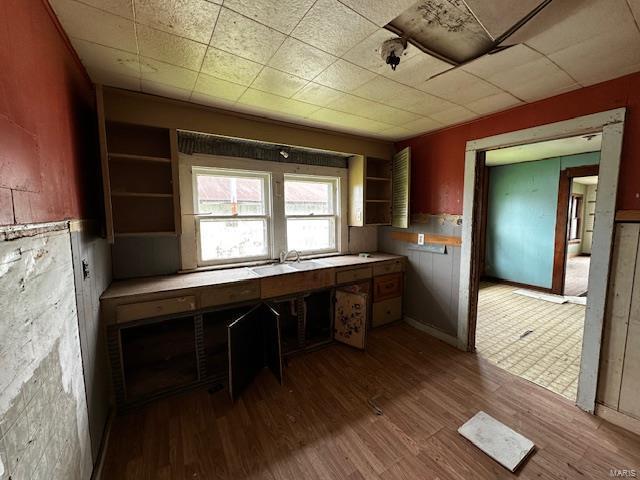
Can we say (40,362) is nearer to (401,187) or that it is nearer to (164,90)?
(164,90)

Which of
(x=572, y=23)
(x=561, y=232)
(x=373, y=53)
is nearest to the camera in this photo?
(x=572, y=23)

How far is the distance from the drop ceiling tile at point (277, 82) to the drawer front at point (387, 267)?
2048 millimetres

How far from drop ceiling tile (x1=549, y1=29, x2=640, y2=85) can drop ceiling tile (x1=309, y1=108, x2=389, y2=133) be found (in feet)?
4.71

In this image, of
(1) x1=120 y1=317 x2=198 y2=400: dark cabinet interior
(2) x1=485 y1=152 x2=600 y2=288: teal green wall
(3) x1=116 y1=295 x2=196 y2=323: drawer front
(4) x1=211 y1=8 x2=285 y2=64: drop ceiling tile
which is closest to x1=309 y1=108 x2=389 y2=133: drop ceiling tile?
(4) x1=211 y1=8 x2=285 y2=64: drop ceiling tile

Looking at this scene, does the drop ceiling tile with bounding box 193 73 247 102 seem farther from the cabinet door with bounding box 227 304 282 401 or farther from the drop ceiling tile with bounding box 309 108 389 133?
the cabinet door with bounding box 227 304 282 401

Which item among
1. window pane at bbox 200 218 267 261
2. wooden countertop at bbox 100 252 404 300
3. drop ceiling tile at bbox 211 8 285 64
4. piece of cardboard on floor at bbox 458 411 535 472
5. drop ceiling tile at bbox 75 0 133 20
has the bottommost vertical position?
piece of cardboard on floor at bbox 458 411 535 472

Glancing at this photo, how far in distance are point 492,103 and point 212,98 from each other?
236 centimetres

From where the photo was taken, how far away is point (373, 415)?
187 centimetres

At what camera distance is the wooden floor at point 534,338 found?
232 cm

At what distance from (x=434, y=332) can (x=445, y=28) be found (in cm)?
286

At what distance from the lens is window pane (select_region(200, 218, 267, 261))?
2.67 metres

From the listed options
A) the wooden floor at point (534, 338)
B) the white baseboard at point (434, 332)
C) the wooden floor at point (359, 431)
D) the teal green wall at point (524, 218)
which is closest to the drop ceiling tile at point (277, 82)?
the wooden floor at point (359, 431)

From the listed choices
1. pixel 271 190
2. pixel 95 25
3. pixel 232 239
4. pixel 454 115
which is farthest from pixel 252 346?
pixel 454 115

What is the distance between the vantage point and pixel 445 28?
4.33 ft
